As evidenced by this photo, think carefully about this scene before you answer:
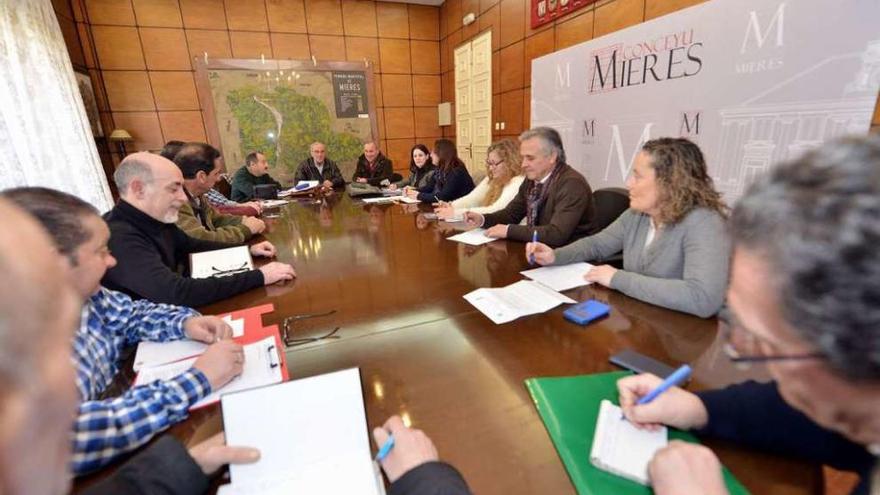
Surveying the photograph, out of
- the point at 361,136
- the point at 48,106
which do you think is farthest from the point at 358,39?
the point at 48,106

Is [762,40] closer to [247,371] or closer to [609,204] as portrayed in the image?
[609,204]

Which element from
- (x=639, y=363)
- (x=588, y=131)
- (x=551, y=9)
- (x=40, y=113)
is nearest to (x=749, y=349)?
(x=639, y=363)

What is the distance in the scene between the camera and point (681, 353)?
1034mm

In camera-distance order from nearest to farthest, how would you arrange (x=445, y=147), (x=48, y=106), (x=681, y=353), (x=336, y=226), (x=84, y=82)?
(x=681, y=353) → (x=336, y=226) → (x=48, y=106) → (x=445, y=147) → (x=84, y=82)

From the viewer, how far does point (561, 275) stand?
1597 mm

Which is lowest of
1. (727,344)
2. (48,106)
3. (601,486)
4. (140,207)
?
(601,486)

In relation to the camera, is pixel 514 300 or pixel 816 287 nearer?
pixel 816 287

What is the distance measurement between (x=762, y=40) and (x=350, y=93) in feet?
17.7

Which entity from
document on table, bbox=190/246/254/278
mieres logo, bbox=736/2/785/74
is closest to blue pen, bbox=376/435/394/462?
document on table, bbox=190/246/254/278

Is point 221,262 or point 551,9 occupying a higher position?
point 551,9

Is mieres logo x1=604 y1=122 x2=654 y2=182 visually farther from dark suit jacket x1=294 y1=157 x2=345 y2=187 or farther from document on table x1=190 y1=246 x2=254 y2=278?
dark suit jacket x1=294 y1=157 x2=345 y2=187

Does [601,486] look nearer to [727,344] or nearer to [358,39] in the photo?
[727,344]

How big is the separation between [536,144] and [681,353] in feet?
5.25

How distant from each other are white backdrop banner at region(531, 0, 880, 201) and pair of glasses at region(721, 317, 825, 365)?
2.52m
